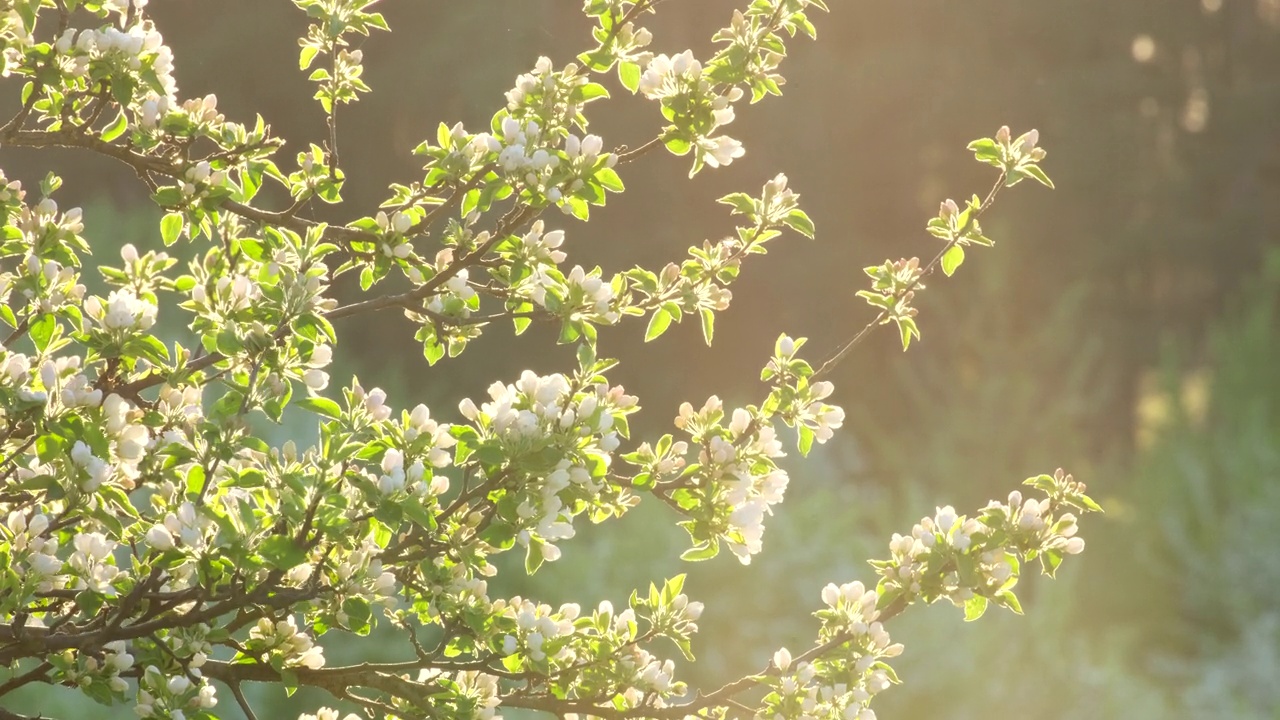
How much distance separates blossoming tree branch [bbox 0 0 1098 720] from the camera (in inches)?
86.4

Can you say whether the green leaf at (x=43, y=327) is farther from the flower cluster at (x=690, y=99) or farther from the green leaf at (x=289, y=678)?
the flower cluster at (x=690, y=99)

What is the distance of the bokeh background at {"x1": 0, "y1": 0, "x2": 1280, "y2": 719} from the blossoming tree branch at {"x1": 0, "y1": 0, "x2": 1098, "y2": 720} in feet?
24.2

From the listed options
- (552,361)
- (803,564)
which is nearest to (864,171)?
(552,361)

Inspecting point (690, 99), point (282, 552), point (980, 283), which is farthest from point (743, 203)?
point (980, 283)

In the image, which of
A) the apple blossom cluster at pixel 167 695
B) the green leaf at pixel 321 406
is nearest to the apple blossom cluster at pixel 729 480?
the green leaf at pixel 321 406

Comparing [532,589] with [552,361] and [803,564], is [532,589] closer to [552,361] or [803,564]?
[803,564]

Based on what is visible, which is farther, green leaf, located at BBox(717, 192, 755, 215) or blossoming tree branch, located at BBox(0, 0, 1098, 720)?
green leaf, located at BBox(717, 192, 755, 215)

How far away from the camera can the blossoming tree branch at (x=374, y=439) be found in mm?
2193

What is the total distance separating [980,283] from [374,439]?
13102 millimetres

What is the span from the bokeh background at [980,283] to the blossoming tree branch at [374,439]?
7.39 m

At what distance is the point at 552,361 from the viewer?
15203mm

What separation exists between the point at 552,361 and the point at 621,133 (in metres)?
2.80

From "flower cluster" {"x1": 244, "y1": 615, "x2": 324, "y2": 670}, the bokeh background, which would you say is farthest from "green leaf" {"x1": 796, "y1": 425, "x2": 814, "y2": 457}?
the bokeh background

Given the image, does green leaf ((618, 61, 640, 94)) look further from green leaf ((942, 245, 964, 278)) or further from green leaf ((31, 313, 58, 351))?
green leaf ((31, 313, 58, 351))
